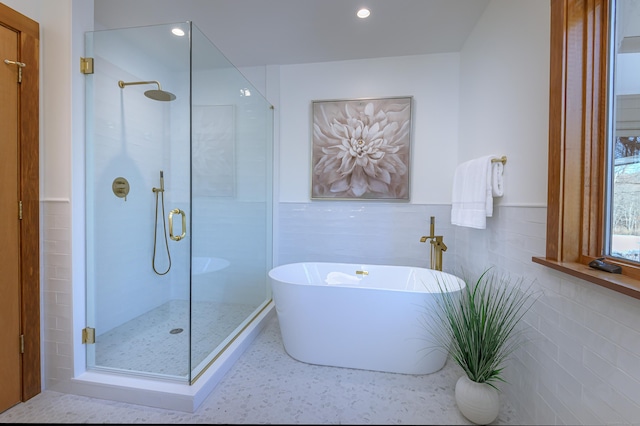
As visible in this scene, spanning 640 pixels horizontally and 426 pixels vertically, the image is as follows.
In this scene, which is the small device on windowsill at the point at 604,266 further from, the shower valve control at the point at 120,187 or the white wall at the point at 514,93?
the shower valve control at the point at 120,187

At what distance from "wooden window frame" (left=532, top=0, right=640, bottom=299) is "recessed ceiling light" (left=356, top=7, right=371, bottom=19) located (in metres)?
1.23

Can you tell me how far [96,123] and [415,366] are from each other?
2709 millimetres

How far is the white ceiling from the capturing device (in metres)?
2.04

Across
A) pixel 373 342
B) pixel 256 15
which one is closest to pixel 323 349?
pixel 373 342

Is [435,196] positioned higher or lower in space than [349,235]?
higher

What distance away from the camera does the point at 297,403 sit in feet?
5.35

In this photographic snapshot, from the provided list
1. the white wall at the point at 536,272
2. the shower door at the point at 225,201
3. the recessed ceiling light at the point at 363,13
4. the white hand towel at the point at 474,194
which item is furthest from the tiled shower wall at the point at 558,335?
the shower door at the point at 225,201

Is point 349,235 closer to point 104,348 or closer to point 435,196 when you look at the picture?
point 435,196

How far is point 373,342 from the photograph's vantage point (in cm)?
193

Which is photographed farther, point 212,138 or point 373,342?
point 212,138

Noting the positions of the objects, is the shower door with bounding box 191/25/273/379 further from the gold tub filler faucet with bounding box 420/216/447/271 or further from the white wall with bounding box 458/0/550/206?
the white wall with bounding box 458/0/550/206

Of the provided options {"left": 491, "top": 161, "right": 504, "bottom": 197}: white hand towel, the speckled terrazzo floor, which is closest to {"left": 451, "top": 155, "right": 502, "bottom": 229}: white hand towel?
{"left": 491, "top": 161, "right": 504, "bottom": 197}: white hand towel

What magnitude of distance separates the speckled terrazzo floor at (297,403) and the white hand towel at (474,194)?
3.63 feet

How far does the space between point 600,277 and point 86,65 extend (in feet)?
9.16
